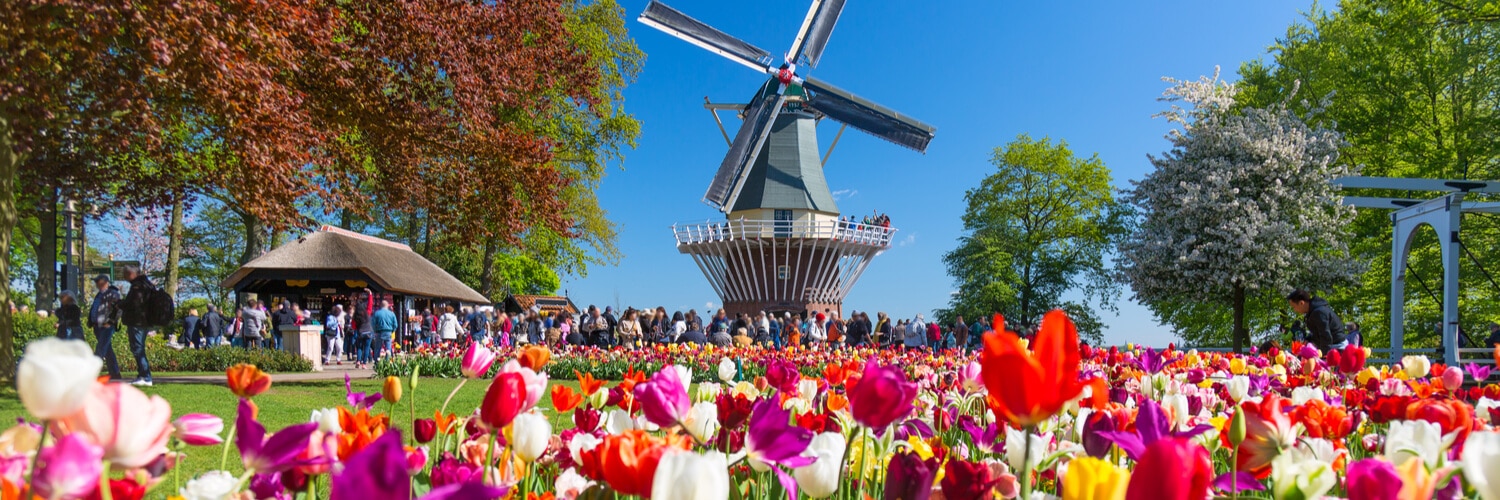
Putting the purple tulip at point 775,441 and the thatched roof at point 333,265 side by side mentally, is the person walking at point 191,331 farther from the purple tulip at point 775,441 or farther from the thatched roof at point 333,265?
the purple tulip at point 775,441

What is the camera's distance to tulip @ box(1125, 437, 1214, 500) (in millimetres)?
775

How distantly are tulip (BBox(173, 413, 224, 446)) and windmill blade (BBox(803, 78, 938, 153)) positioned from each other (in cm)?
3177

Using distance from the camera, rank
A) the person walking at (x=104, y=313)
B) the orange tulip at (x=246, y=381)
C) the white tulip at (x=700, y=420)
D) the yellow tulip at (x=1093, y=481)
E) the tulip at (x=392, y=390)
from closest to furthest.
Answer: the yellow tulip at (x=1093, y=481), the white tulip at (x=700, y=420), the orange tulip at (x=246, y=381), the tulip at (x=392, y=390), the person walking at (x=104, y=313)

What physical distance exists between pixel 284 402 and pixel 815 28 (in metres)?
26.2

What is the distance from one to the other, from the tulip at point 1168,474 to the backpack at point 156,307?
1200 cm

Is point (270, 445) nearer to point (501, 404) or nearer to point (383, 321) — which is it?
point (501, 404)

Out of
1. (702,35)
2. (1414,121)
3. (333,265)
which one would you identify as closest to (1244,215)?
(1414,121)

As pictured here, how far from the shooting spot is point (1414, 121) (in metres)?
19.6

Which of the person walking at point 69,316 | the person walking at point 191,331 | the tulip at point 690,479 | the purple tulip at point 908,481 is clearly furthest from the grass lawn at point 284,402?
the person walking at point 191,331

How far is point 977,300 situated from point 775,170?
876cm

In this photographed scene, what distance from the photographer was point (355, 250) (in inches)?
926

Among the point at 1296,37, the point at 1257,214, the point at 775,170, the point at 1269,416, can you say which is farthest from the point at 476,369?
the point at 775,170

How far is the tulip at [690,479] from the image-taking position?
0.85 m

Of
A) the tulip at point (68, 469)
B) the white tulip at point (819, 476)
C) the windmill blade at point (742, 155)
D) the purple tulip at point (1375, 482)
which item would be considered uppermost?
the windmill blade at point (742, 155)
